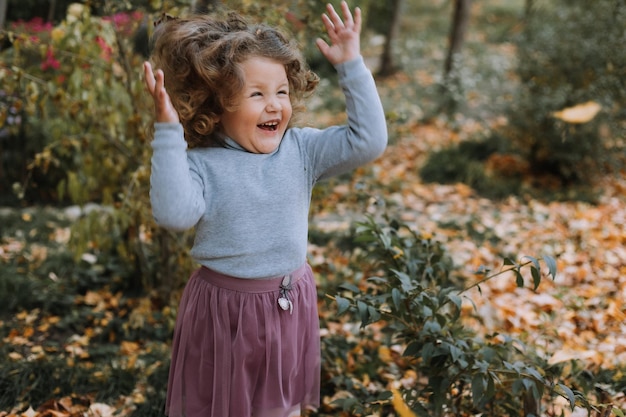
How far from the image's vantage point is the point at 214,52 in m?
1.55

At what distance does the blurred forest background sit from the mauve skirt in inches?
6.9

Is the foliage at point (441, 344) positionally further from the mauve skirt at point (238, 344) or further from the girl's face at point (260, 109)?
the girl's face at point (260, 109)

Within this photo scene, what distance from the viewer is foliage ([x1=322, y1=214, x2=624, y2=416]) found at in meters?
1.78

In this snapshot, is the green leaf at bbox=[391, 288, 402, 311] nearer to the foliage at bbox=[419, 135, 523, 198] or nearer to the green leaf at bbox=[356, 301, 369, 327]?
the green leaf at bbox=[356, 301, 369, 327]

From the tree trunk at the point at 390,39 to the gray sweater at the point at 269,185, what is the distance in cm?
817

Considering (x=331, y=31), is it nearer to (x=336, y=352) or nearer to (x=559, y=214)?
(x=336, y=352)

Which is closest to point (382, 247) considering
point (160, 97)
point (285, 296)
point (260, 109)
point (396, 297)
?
point (396, 297)

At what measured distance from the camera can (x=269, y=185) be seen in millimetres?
1587

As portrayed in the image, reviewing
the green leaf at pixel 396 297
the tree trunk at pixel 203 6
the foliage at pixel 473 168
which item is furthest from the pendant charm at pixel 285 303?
the foliage at pixel 473 168

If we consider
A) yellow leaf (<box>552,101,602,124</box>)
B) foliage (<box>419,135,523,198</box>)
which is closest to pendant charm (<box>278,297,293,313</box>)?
foliage (<box>419,135,523,198</box>)

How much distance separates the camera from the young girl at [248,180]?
5.08 feet

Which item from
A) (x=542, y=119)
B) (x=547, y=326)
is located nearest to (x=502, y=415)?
(x=547, y=326)

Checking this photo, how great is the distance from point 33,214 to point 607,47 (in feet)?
14.9

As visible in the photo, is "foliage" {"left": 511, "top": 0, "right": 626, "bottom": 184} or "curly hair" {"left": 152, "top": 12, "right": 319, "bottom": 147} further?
"foliage" {"left": 511, "top": 0, "right": 626, "bottom": 184}
